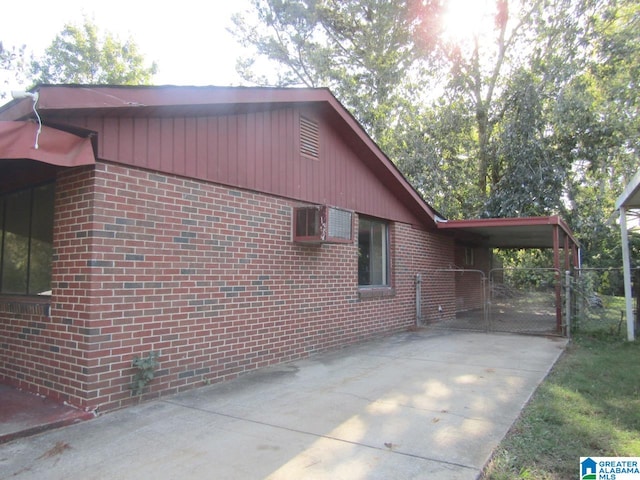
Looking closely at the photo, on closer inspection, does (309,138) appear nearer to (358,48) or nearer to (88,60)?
(358,48)

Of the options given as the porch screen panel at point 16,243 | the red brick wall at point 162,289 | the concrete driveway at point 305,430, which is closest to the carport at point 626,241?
the concrete driveway at point 305,430

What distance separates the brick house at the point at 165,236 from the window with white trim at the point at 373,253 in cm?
110

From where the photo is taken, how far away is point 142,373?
15.0 ft

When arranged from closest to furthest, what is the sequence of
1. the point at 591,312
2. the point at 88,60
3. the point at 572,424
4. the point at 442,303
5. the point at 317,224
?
the point at 572,424 → the point at 317,224 → the point at 591,312 → the point at 442,303 → the point at 88,60

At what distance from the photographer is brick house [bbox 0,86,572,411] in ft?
14.0

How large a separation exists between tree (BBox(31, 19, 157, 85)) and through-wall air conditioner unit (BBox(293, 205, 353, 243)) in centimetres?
2668

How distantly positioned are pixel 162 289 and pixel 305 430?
2223 millimetres

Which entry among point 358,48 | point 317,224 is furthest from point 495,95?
point 317,224

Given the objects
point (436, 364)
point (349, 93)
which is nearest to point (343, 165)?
point (436, 364)

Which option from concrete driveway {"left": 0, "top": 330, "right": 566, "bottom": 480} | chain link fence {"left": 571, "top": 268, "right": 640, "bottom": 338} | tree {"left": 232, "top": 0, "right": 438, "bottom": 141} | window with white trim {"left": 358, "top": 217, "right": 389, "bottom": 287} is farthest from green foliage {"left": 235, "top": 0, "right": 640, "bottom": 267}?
concrete driveway {"left": 0, "top": 330, "right": 566, "bottom": 480}

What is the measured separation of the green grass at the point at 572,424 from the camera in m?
3.23

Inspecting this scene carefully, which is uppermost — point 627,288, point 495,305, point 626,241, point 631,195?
point 631,195

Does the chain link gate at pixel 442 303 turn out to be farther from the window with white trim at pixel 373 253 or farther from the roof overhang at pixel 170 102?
the roof overhang at pixel 170 102

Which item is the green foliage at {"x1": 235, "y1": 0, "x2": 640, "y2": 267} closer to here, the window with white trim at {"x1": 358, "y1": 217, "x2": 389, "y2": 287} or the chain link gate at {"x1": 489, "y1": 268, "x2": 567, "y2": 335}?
the chain link gate at {"x1": 489, "y1": 268, "x2": 567, "y2": 335}
